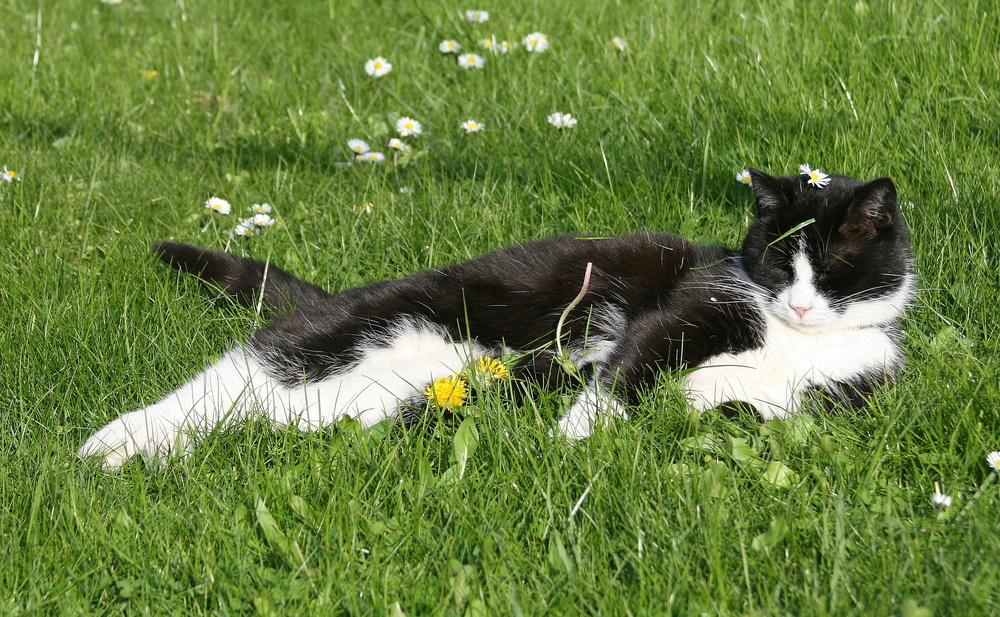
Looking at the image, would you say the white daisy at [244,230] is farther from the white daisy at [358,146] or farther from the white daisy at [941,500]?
the white daisy at [941,500]

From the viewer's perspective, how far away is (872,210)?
7.50ft

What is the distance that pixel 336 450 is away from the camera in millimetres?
2033

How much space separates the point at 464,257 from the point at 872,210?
1331 millimetres

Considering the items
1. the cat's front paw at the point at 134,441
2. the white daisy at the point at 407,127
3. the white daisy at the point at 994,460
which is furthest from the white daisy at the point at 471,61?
the white daisy at the point at 994,460

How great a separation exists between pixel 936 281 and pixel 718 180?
852 mm

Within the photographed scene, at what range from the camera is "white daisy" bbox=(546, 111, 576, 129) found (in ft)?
11.9

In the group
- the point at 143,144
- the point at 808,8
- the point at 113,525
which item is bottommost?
the point at 143,144

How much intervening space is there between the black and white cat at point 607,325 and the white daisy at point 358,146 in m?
1.00

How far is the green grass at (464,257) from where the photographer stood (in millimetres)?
1710

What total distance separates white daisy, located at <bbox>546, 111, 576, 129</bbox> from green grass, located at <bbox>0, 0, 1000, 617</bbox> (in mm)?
37

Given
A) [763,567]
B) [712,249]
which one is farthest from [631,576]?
[712,249]

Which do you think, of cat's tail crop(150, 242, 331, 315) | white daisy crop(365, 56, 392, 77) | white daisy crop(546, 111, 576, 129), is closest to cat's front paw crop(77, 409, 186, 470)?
cat's tail crop(150, 242, 331, 315)

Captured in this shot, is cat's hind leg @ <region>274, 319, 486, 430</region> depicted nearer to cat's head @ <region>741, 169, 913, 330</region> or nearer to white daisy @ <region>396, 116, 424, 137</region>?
cat's head @ <region>741, 169, 913, 330</region>

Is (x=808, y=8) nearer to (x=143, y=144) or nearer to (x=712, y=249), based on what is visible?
(x=712, y=249)
